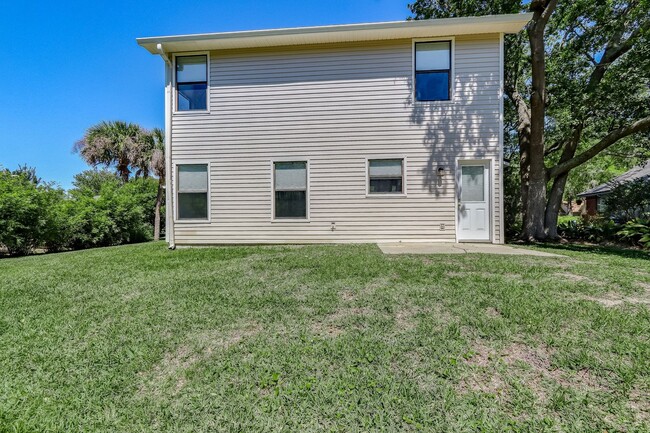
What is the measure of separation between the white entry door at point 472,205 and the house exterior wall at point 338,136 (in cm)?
17

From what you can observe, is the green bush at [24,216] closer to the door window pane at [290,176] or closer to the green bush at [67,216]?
the green bush at [67,216]

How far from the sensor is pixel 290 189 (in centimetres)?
712

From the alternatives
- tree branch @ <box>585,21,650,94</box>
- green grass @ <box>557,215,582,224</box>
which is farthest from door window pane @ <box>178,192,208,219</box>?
green grass @ <box>557,215,582,224</box>

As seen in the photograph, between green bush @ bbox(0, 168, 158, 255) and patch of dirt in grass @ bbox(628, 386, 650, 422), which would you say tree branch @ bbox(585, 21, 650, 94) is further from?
green bush @ bbox(0, 168, 158, 255)

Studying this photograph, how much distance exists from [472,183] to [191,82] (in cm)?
712

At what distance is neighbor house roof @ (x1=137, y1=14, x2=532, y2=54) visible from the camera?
620 centimetres

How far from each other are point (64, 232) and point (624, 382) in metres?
13.0

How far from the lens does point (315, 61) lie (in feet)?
22.7

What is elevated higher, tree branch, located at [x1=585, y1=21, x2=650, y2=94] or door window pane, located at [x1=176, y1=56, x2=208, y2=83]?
tree branch, located at [x1=585, y1=21, x2=650, y2=94]

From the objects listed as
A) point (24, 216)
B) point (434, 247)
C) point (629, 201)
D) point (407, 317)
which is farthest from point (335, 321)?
point (629, 201)

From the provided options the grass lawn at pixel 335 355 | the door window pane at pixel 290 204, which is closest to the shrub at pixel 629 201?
the grass lawn at pixel 335 355

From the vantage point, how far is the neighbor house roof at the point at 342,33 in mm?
6199

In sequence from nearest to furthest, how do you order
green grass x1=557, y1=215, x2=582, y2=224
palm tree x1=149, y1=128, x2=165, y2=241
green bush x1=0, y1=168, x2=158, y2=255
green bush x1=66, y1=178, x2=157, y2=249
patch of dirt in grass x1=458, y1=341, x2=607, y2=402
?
patch of dirt in grass x1=458, y1=341, x2=607, y2=402 < green bush x1=0, y1=168, x2=158, y2=255 < green bush x1=66, y1=178, x2=157, y2=249 < green grass x1=557, y1=215, x2=582, y2=224 < palm tree x1=149, y1=128, x2=165, y2=241

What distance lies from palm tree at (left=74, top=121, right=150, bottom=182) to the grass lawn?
10.4 metres
